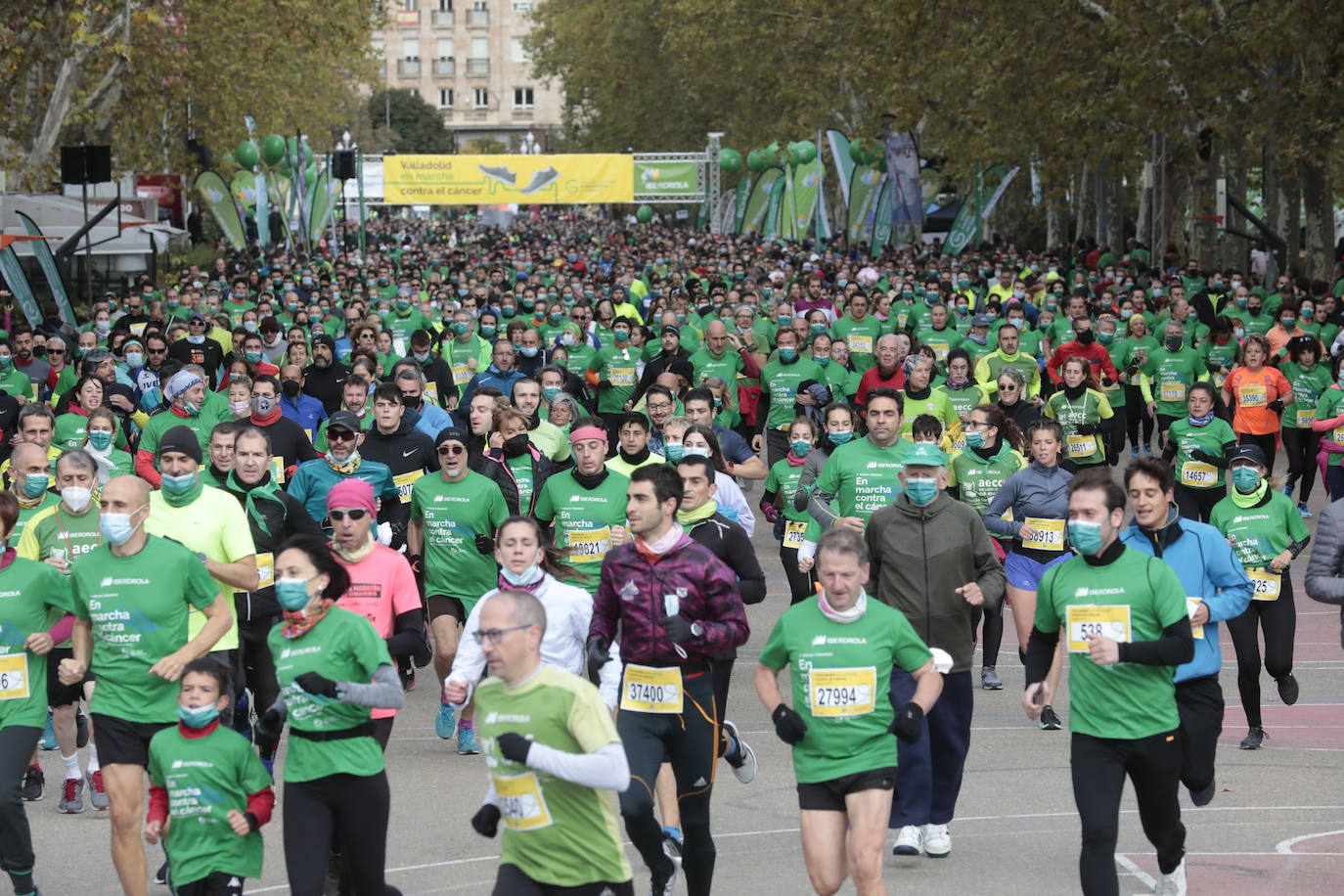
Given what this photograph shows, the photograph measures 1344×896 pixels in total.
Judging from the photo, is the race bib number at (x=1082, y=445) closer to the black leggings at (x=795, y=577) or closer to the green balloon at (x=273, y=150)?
the black leggings at (x=795, y=577)

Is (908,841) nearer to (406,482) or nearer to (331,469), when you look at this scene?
(331,469)

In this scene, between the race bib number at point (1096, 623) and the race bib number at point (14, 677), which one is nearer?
the race bib number at point (1096, 623)

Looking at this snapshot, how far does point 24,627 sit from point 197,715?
124cm

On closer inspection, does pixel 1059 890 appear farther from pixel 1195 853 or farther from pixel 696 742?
pixel 696 742

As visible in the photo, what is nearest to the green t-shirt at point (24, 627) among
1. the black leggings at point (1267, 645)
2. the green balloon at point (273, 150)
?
the black leggings at point (1267, 645)

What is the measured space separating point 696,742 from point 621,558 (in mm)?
720

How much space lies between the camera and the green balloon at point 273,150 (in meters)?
50.2

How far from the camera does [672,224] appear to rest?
303ft

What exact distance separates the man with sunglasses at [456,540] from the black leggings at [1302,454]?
10196mm

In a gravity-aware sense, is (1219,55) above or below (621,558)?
above

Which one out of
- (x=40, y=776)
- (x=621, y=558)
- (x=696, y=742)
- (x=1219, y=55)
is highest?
(x=1219, y=55)

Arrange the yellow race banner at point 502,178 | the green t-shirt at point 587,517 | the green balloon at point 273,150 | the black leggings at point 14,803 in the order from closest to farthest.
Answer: the black leggings at point 14,803 → the green t-shirt at point 587,517 → the green balloon at point 273,150 → the yellow race banner at point 502,178

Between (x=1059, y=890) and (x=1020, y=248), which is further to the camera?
(x=1020, y=248)

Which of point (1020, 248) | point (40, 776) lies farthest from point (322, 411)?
point (1020, 248)
